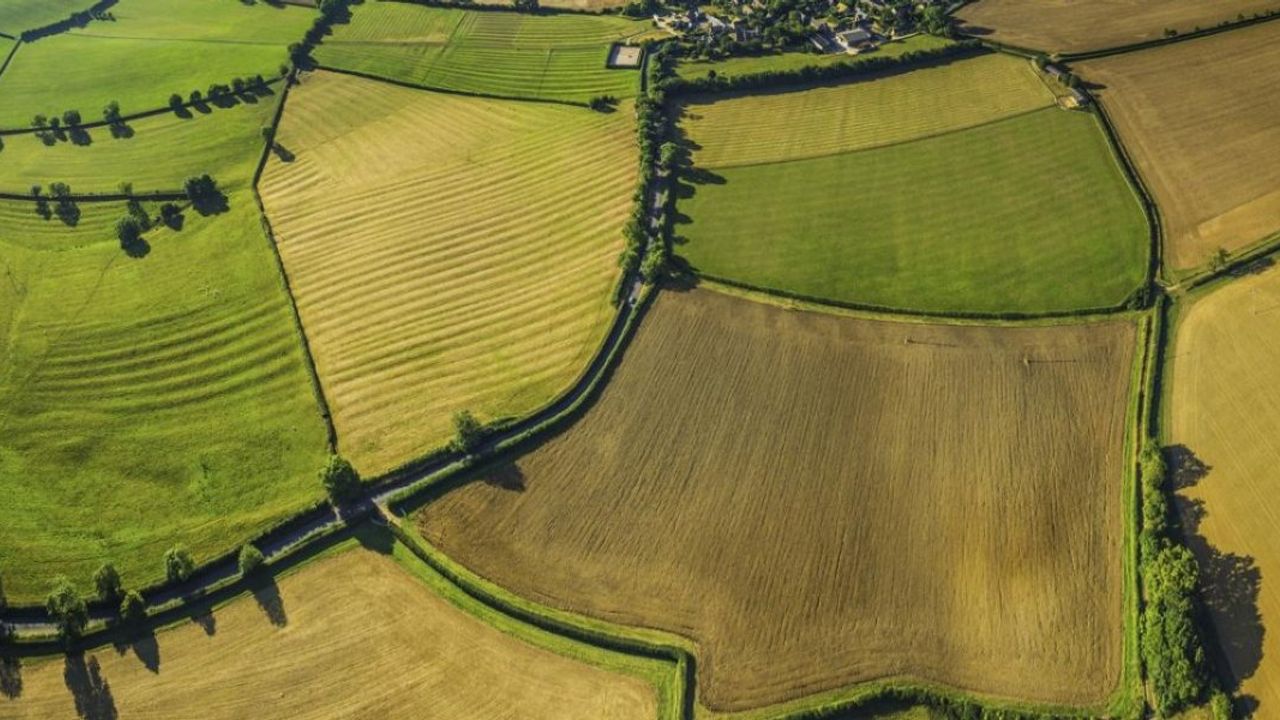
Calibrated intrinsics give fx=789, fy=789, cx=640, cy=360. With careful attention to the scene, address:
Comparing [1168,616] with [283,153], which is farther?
[283,153]

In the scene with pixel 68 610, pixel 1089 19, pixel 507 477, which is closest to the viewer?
→ pixel 68 610

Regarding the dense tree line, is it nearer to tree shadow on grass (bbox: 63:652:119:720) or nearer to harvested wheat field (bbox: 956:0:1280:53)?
tree shadow on grass (bbox: 63:652:119:720)

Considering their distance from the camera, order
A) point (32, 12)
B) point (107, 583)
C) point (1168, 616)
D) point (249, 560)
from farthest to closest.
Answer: point (32, 12), point (249, 560), point (107, 583), point (1168, 616)

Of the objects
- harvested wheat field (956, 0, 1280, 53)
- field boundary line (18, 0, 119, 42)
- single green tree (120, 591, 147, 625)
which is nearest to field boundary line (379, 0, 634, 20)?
field boundary line (18, 0, 119, 42)

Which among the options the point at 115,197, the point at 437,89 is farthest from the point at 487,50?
the point at 115,197

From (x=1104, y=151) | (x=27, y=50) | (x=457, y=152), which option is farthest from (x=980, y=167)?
(x=27, y=50)

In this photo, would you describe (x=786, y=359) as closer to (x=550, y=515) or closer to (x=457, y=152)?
(x=550, y=515)

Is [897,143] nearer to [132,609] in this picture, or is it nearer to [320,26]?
[132,609]

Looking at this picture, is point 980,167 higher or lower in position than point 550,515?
higher
